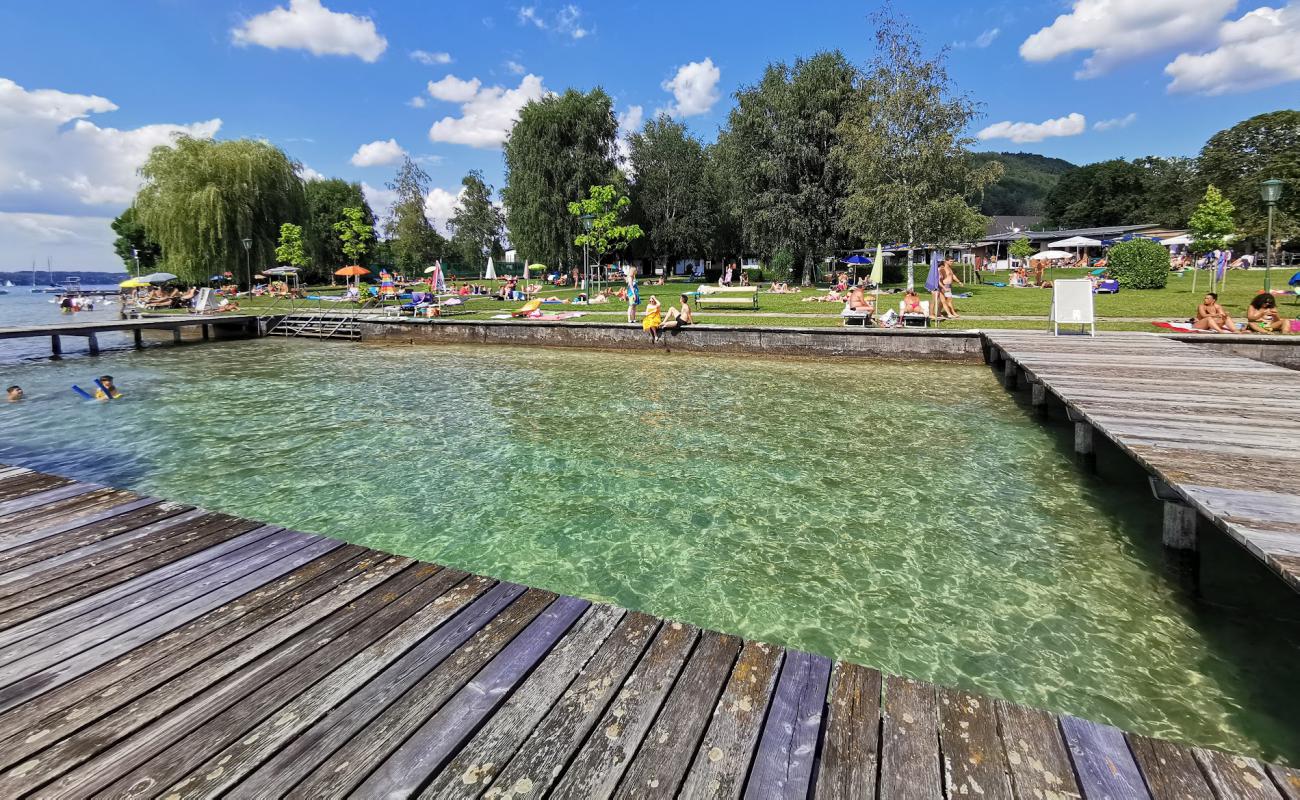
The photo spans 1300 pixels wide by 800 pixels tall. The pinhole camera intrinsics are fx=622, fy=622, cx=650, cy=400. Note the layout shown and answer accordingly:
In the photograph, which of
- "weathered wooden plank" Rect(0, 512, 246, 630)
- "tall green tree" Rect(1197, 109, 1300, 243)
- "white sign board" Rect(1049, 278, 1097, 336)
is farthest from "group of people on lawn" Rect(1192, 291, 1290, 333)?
"tall green tree" Rect(1197, 109, 1300, 243)

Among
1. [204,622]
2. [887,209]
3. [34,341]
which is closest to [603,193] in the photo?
[887,209]

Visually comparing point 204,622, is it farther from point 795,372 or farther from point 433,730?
point 795,372

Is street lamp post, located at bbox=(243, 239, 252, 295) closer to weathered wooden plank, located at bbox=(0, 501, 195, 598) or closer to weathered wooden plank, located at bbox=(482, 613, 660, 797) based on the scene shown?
weathered wooden plank, located at bbox=(0, 501, 195, 598)

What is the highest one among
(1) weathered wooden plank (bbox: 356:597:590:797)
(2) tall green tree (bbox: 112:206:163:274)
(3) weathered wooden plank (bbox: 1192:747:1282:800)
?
(2) tall green tree (bbox: 112:206:163:274)

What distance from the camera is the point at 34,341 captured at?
27219mm

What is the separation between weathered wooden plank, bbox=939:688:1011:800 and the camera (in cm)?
201

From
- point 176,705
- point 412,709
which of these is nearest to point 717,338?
point 412,709

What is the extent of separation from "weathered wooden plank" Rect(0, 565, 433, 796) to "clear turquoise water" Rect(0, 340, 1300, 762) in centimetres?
224

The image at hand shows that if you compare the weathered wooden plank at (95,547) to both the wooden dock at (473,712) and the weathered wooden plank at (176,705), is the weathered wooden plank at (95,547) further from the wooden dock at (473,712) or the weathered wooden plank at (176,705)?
the weathered wooden plank at (176,705)

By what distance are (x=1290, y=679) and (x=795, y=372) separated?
1141 centimetres

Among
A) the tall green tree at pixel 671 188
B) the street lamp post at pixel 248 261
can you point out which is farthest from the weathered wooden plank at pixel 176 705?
the tall green tree at pixel 671 188

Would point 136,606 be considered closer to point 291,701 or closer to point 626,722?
point 291,701

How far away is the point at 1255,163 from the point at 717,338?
74.2 metres

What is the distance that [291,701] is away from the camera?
2453 mm
